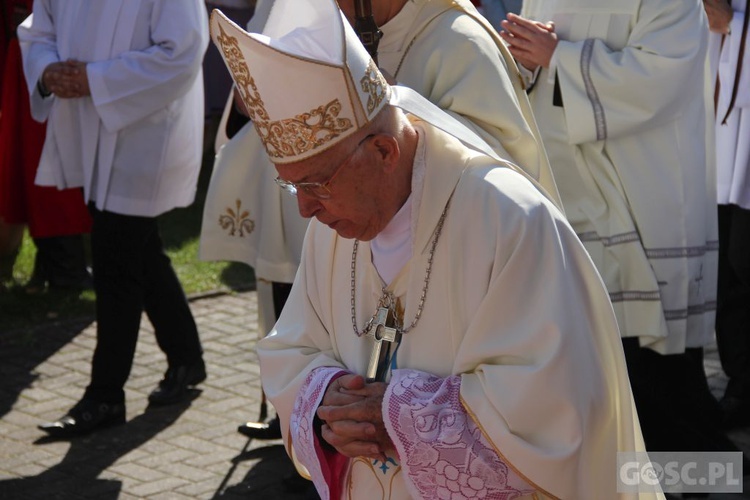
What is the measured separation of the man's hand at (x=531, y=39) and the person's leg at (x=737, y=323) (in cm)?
155

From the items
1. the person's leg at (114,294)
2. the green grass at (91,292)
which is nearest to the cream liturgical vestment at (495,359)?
the person's leg at (114,294)

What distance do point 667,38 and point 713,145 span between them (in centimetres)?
59

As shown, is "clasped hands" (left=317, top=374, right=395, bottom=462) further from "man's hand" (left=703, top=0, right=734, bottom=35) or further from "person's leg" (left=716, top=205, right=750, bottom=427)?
"man's hand" (left=703, top=0, right=734, bottom=35)

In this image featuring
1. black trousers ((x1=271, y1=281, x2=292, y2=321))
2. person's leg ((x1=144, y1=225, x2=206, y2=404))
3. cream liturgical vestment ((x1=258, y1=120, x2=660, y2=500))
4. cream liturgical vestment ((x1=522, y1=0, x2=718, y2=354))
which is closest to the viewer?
cream liturgical vestment ((x1=258, y1=120, x2=660, y2=500))

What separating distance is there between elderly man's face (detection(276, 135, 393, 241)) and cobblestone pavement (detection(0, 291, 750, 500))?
7.46ft

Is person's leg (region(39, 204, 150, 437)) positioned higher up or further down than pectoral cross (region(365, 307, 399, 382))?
further down

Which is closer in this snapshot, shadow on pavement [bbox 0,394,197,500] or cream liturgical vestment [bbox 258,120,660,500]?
cream liturgical vestment [bbox 258,120,660,500]

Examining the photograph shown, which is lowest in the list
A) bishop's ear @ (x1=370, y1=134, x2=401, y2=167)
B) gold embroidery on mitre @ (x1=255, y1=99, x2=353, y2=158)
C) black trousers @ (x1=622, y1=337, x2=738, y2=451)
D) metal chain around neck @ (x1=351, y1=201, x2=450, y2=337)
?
black trousers @ (x1=622, y1=337, x2=738, y2=451)

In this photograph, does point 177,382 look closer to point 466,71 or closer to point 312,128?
point 466,71

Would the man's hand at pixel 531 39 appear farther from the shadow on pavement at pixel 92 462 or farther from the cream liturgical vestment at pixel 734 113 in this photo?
the shadow on pavement at pixel 92 462

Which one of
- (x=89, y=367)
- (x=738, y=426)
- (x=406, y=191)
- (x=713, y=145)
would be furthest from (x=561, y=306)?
(x=89, y=367)

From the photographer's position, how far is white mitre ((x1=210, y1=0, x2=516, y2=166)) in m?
2.70

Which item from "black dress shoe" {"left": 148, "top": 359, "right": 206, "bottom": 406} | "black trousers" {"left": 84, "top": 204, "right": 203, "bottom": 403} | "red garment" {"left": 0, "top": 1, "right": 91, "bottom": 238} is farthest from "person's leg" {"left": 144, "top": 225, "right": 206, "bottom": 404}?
"red garment" {"left": 0, "top": 1, "right": 91, "bottom": 238}

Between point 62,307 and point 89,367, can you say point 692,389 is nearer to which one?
point 89,367
